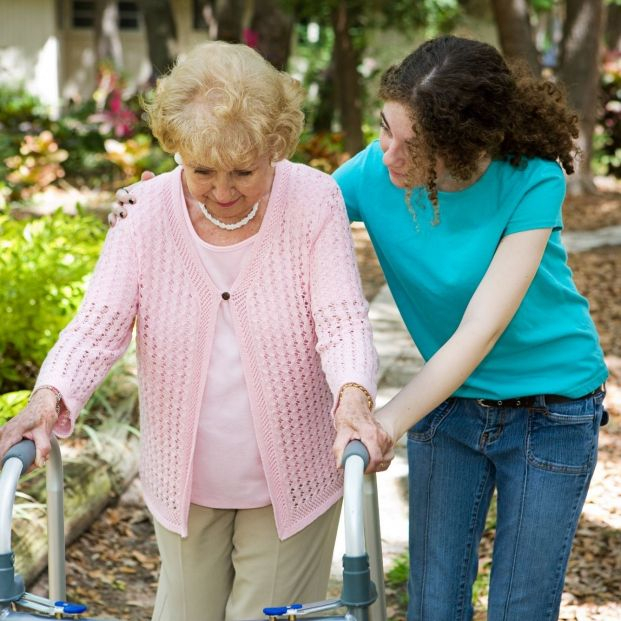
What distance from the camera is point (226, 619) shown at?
106 inches

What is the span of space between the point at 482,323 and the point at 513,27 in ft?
33.4

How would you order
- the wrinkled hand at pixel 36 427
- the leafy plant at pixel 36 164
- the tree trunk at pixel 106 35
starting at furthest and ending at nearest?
the tree trunk at pixel 106 35 → the leafy plant at pixel 36 164 → the wrinkled hand at pixel 36 427

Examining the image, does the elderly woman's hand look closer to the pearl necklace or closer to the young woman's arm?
the young woman's arm

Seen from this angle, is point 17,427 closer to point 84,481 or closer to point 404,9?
point 84,481

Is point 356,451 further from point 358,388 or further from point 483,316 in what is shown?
point 483,316

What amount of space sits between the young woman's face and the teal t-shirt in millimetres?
127

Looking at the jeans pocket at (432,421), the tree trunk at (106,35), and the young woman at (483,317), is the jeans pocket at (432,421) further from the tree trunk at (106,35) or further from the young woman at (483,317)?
the tree trunk at (106,35)

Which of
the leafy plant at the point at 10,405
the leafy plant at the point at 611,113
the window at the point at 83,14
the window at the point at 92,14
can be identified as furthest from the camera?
the window at the point at 83,14

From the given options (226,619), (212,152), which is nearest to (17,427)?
(212,152)

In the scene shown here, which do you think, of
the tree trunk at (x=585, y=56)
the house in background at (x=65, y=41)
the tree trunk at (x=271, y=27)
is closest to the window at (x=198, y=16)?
the house in background at (x=65, y=41)

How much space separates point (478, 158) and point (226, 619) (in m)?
1.32

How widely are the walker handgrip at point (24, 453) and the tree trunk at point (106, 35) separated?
913 inches

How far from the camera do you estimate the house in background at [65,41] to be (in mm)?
26359

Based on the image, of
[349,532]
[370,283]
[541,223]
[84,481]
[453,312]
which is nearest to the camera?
[349,532]
